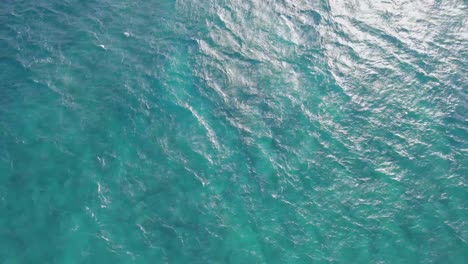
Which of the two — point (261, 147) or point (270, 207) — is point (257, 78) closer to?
point (261, 147)

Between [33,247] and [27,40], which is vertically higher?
[27,40]

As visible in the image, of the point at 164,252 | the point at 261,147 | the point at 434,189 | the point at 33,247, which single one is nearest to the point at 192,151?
the point at 261,147

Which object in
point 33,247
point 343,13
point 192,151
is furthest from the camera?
point 343,13

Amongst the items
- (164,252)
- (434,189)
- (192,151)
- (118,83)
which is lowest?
(164,252)

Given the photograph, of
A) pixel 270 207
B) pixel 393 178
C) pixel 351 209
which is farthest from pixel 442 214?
pixel 270 207

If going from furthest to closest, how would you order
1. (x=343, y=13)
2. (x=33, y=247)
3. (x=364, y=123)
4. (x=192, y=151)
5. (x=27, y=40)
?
(x=343, y=13), (x=27, y=40), (x=364, y=123), (x=192, y=151), (x=33, y=247)

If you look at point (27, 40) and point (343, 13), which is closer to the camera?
point (27, 40)

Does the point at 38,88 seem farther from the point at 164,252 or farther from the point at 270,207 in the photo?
the point at 270,207
